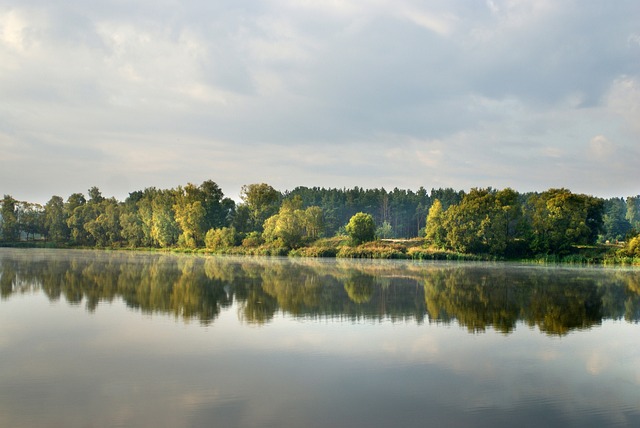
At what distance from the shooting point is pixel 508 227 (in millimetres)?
78375

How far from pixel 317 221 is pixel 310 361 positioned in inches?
3107

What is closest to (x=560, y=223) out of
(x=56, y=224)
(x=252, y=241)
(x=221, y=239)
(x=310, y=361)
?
(x=252, y=241)

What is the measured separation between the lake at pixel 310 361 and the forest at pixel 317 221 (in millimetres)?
50480

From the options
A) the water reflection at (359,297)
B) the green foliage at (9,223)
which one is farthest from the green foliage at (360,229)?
the green foliage at (9,223)

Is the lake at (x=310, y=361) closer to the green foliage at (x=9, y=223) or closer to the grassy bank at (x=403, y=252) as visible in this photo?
the grassy bank at (x=403, y=252)

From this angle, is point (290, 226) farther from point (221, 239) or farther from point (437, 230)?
point (437, 230)

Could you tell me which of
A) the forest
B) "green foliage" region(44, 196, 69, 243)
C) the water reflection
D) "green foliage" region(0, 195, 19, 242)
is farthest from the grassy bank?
"green foliage" region(0, 195, 19, 242)

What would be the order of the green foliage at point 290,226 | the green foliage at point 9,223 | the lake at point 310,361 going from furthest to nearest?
the green foliage at point 9,223 → the green foliage at point 290,226 → the lake at point 310,361

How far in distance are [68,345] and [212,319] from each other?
5.16 m

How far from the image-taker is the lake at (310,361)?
29.3 ft

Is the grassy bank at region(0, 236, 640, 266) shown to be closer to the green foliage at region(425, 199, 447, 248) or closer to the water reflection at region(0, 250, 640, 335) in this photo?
the green foliage at region(425, 199, 447, 248)

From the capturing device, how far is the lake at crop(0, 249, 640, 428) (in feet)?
29.3

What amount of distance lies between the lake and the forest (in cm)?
5048

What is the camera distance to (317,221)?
91.4 m
